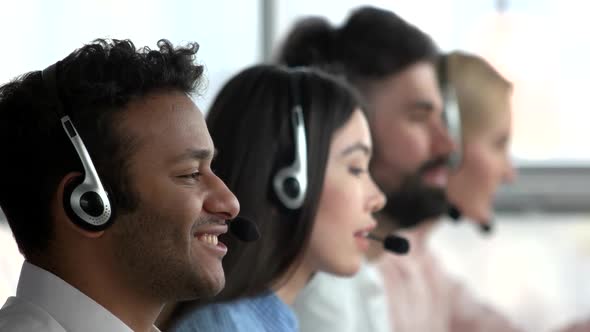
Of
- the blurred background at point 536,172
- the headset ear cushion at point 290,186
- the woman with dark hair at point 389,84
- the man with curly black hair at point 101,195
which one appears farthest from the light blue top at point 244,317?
the blurred background at point 536,172

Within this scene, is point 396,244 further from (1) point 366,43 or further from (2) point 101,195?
(2) point 101,195

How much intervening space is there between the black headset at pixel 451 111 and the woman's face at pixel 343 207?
1.66 feet

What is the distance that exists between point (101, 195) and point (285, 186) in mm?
377

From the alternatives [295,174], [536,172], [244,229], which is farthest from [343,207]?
[536,172]

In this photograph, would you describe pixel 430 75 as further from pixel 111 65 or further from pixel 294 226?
pixel 111 65

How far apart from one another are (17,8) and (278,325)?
41cm

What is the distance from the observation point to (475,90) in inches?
69.7

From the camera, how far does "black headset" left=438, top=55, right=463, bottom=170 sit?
5.49 feet

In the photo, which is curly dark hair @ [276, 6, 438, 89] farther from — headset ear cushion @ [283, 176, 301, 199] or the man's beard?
headset ear cushion @ [283, 176, 301, 199]

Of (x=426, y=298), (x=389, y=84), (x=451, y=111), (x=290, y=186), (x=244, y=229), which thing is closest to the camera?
(x=244, y=229)

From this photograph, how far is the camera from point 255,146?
1081mm

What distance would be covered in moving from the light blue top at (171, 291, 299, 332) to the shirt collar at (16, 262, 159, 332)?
0.24 m

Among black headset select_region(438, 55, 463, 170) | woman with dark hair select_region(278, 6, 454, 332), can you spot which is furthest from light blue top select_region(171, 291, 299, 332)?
black headset select_region(438, 55, 463, 170)

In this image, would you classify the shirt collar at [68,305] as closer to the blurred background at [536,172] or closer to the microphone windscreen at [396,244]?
the microphone windscreen at [396,244]
